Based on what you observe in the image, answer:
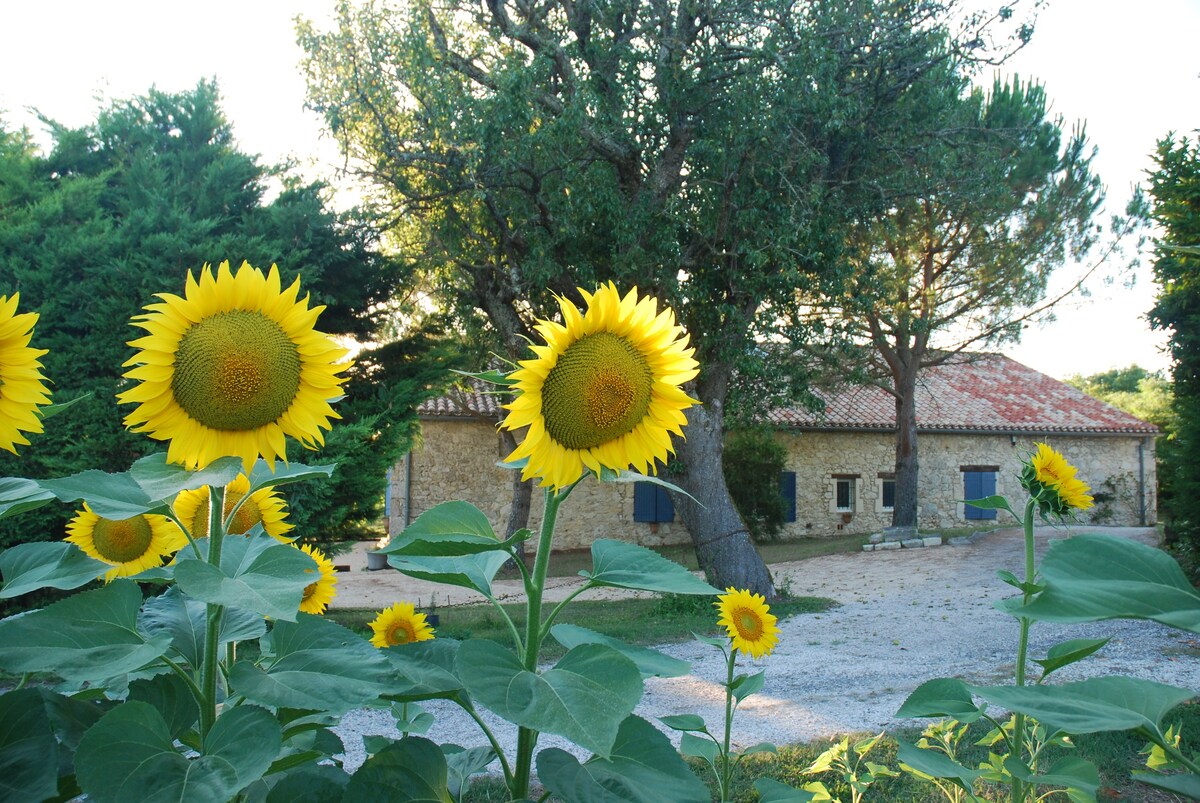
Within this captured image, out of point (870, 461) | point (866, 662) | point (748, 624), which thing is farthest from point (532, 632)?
point (870, 461)

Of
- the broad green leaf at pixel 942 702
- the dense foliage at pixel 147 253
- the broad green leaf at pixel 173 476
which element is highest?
the dense foliage at pixel 147 253

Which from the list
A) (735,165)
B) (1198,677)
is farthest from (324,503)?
(1198,677)

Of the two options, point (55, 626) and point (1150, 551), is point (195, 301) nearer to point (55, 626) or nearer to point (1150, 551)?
point (55, 626)

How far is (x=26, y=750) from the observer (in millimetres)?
843

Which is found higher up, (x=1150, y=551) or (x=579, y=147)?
(x=579, y=147)

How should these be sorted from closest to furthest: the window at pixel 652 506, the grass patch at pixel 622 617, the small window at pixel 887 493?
the grass patch at pixel 622 617, the window at pixel 652 506, the small window at pixel 887 493

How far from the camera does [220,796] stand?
78cm

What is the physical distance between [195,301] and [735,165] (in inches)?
397

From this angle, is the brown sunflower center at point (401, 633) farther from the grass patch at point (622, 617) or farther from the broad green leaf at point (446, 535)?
the grass patch at point (622, 617)

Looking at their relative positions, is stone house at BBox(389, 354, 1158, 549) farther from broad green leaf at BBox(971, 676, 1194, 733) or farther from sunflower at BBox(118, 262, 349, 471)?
broad green leaf at BBox(971, 676, 1194, 733)

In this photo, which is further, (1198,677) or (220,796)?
(1198,677)

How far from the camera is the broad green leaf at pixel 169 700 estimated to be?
0.95 meters

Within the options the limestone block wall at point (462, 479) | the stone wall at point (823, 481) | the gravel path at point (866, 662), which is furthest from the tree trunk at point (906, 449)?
the limestone block wall at point (462, 479)

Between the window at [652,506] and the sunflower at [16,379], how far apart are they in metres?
17.8
